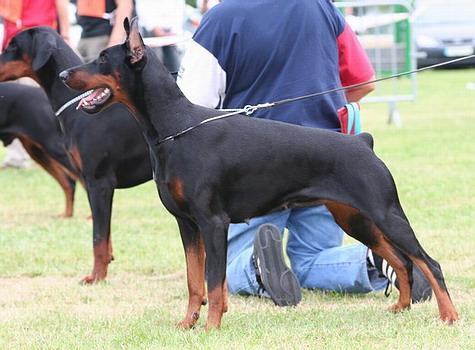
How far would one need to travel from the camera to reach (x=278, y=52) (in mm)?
5266

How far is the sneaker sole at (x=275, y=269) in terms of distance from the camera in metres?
5.19

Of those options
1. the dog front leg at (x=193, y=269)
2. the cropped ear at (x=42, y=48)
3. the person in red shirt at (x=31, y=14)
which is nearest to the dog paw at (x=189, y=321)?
the dog front leg at (x=193, y=269)

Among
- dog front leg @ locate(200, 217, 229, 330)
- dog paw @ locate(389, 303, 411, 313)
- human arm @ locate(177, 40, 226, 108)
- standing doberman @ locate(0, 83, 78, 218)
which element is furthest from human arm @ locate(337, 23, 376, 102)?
standing doberman @ locate(0, 83, 78, 218)

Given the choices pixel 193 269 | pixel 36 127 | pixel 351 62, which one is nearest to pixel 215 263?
pixel 193 269

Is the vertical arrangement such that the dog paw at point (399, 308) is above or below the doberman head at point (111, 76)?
below

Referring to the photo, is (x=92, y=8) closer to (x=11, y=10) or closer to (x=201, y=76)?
(x=11, y=10)

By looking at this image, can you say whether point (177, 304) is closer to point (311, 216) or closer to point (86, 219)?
point (311, 216)

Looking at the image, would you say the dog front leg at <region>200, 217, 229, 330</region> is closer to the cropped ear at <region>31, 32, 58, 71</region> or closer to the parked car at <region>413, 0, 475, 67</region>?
the cropped ear at <region>31, 32, 58, 71</region>

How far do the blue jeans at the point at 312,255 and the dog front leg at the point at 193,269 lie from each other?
0.73 metres

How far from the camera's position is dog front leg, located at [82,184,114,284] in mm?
6023

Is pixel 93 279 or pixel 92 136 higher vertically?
pixel 92 136

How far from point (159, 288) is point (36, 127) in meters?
3.27

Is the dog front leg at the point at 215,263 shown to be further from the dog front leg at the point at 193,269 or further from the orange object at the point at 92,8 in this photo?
the orange object at the point at 92,8

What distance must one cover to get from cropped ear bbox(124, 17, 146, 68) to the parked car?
56.6ft
